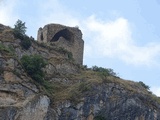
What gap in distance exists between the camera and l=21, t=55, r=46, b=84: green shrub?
4650 cm

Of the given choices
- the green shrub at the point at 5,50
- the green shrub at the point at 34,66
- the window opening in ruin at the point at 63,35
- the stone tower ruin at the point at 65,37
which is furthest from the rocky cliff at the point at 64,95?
the window opening in ruin at the point at 63,35

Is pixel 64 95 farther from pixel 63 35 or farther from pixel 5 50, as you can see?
pixel 63 35

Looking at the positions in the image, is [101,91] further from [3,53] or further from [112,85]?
[3,53]

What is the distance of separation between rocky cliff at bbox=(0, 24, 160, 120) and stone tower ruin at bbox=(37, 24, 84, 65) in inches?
311

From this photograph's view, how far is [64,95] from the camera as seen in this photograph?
45281mm

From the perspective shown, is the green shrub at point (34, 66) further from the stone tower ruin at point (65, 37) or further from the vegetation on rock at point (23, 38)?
the stone tower ruin at point (65, 37)

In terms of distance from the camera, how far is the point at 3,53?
46000mm

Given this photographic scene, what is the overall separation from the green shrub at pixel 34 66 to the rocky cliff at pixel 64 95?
0.71 meters

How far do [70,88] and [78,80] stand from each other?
2876 mm

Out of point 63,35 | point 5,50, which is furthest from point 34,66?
point 63,35

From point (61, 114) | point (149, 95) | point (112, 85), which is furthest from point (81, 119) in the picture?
point (149, 95)

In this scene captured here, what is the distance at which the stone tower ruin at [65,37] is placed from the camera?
6003cm

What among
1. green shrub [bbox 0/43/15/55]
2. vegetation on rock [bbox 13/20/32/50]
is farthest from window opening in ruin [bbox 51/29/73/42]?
green shrub [bbox 0/43/15/55]

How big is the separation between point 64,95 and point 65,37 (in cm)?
1730
